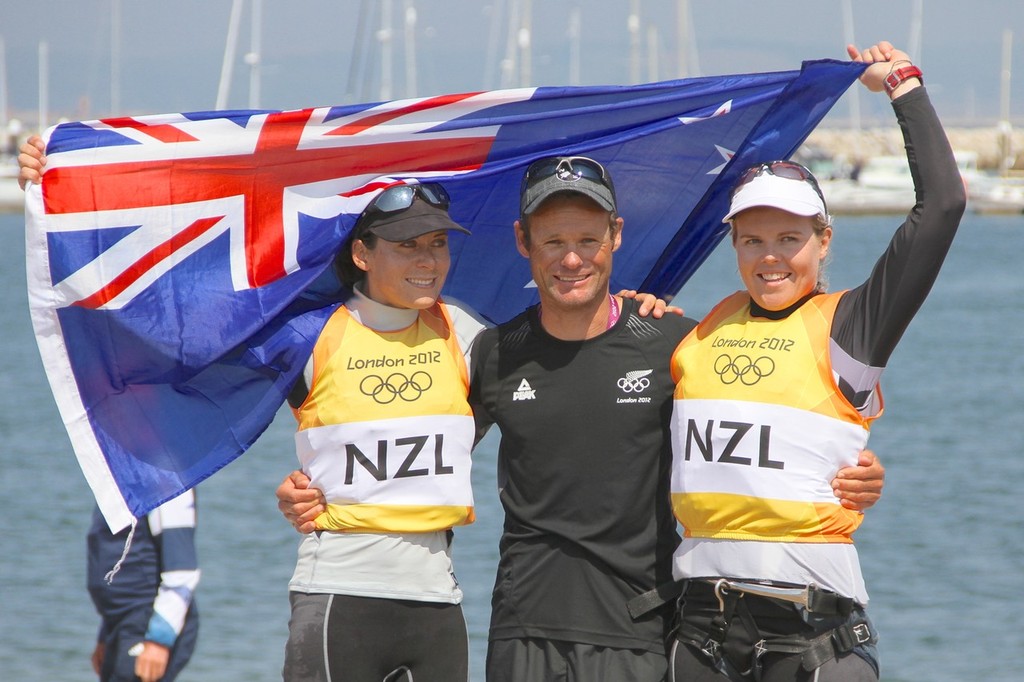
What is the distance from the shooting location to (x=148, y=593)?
679cm

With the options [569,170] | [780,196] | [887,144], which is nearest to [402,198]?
[569,170]

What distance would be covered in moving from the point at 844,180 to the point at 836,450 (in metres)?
74.4

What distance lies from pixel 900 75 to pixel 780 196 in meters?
0.58

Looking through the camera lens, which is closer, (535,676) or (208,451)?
(535,676)

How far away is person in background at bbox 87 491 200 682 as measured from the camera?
255 inches

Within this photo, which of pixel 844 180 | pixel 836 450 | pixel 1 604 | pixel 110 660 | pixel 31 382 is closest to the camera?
pixel 836 450

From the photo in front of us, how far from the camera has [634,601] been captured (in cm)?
455

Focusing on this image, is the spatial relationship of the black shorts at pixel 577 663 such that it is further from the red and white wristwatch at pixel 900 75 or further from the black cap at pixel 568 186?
the red and white wristwatch at pixel 900 75

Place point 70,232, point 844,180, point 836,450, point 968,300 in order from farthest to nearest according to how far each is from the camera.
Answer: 1. point 844,180
2. point 968,300
3. point 70,232
4. point 836,450

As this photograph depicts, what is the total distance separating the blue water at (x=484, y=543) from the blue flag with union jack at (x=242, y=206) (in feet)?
1.85

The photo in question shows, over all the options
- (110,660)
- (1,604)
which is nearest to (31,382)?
(1,604)

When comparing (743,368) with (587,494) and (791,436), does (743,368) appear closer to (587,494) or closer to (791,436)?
(791,436)

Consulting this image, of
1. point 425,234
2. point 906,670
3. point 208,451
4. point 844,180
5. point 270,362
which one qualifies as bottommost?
point 906,670

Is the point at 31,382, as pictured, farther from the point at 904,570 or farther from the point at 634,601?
the point at 634,601
